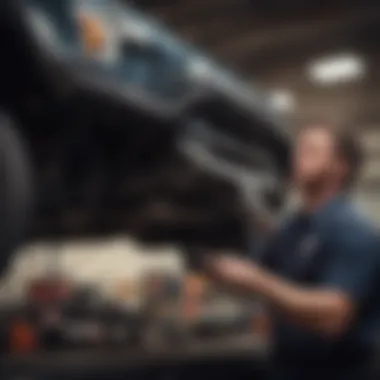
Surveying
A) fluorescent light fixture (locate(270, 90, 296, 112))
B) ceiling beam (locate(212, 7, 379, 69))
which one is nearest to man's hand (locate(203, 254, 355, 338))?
fluorescent light fixture (locate(270, 90, 296, 112))

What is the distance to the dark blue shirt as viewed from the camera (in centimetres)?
125

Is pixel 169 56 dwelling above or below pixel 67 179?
above

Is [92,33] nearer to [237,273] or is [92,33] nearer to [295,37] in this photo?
[237,273]

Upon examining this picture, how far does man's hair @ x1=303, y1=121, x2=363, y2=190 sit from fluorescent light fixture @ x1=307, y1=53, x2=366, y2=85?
0.79 feet

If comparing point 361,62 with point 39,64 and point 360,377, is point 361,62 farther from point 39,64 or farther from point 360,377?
point 39,64

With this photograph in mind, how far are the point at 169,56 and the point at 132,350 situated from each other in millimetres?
626

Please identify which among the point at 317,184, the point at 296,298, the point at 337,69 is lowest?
the point at 296,298

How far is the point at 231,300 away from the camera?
142 cm

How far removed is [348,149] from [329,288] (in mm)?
185

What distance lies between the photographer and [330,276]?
4.16 feet

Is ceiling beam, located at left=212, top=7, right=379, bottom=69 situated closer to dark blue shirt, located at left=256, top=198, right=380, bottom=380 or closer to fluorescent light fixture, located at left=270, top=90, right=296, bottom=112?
fluorescent light fixture, located at left=270, top=90, right=296, bottom=112

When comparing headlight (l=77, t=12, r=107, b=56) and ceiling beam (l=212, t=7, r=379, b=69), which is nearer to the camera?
headlight (l=77, t=12, r=107, b=56)

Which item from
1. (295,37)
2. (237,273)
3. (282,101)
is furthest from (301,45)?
(237,273)

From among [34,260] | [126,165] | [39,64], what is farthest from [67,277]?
[39,64]
